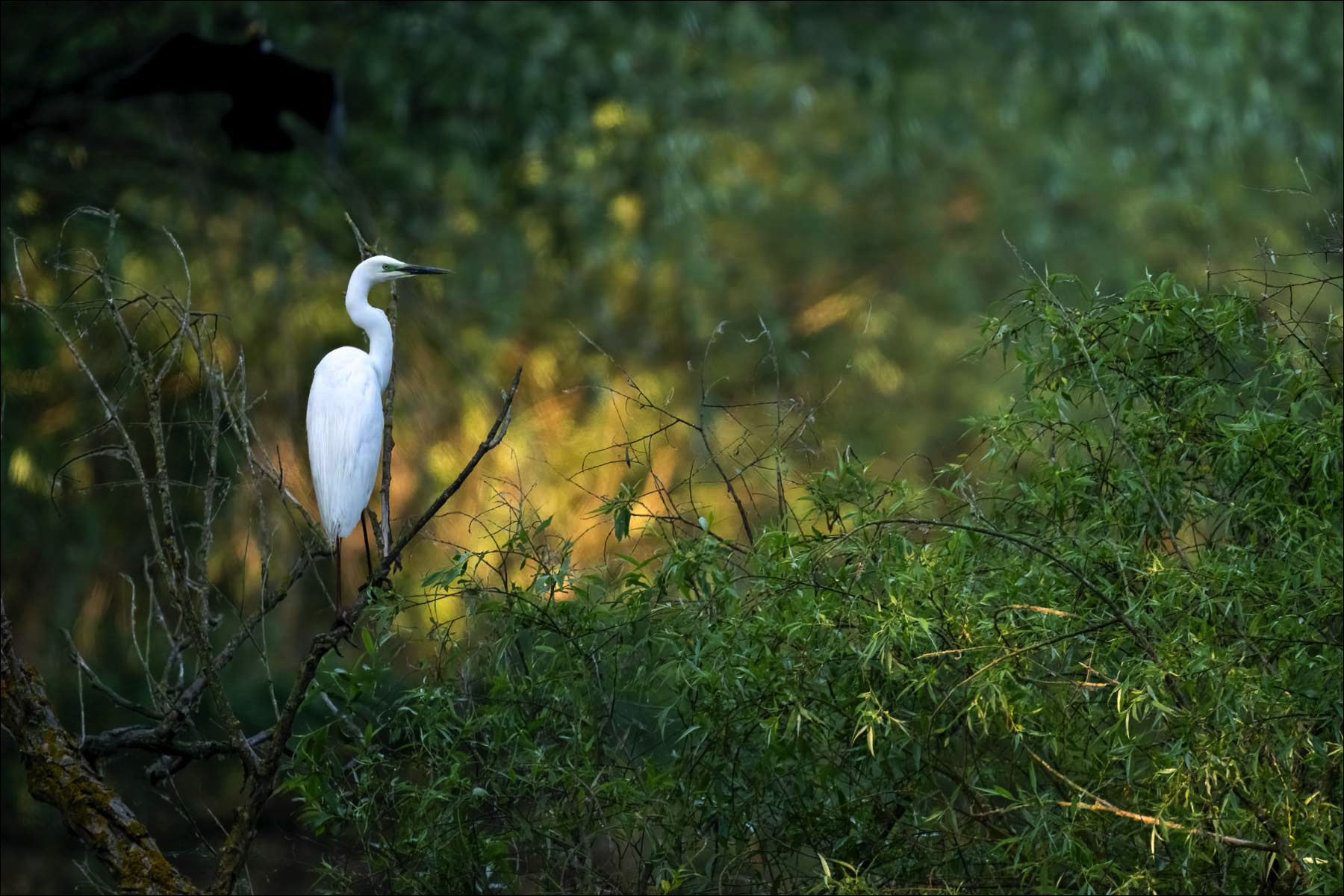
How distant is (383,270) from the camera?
8.41 feet

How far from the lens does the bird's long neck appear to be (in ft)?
8.38

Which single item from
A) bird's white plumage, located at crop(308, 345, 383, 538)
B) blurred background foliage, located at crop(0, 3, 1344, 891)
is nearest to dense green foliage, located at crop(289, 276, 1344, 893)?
bird's white plumage, located at crop(308, 345, 383, 538)

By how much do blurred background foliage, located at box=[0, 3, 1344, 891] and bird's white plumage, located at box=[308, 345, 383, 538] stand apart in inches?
14.7

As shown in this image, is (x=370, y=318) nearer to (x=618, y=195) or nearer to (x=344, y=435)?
(x=344, y=435)

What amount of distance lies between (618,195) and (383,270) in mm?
3251

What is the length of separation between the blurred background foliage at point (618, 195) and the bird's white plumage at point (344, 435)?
0.37 metres

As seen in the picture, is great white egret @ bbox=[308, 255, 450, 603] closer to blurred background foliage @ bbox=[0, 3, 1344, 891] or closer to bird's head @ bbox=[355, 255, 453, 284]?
bird's head @ bbox=[355, 255, 453, 284]

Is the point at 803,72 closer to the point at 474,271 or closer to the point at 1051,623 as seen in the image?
the point at 474,271

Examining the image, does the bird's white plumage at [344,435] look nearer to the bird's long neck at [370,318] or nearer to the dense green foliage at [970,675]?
the bird's long neck at [370,318]

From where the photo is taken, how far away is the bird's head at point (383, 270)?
252 cm

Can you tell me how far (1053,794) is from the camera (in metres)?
1.85

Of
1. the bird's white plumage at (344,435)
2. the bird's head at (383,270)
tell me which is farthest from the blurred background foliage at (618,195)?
the bird's head at (383,270)

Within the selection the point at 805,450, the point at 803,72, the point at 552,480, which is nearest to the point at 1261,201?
the point at 803,72

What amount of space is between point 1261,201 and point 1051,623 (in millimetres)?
5689
